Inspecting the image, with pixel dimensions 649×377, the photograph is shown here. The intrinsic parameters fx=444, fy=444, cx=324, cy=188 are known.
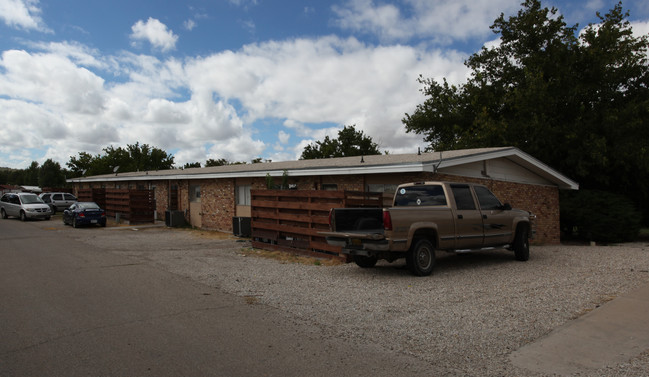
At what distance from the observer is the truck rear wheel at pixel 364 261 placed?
9.89m

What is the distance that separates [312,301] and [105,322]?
9.71 ft

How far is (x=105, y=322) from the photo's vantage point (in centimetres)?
580

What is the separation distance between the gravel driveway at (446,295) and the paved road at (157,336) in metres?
0.38

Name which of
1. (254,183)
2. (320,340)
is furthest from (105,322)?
(254,183)

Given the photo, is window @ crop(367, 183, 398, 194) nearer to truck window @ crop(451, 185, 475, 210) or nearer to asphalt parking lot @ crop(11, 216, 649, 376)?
asphalt parking lot @ crop(11, 216, 649, 376)

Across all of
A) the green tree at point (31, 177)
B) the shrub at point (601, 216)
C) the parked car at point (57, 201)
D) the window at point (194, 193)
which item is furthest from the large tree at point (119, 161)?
the green tree at point (31, 177)

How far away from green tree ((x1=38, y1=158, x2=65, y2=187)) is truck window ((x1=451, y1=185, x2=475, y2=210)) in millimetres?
90166

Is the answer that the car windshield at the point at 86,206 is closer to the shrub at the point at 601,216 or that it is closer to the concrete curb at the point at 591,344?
the shrub at the point at 601,216

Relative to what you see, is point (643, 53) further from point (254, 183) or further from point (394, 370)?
point (394, 370)

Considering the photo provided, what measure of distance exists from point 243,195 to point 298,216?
7765 millimetres

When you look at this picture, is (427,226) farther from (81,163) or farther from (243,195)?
(81,163)

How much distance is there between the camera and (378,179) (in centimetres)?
1355

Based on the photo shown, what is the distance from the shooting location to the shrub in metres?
18.1

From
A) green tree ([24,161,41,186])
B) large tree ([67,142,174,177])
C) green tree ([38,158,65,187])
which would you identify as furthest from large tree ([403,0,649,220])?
green tree ([24,161,41,186])
